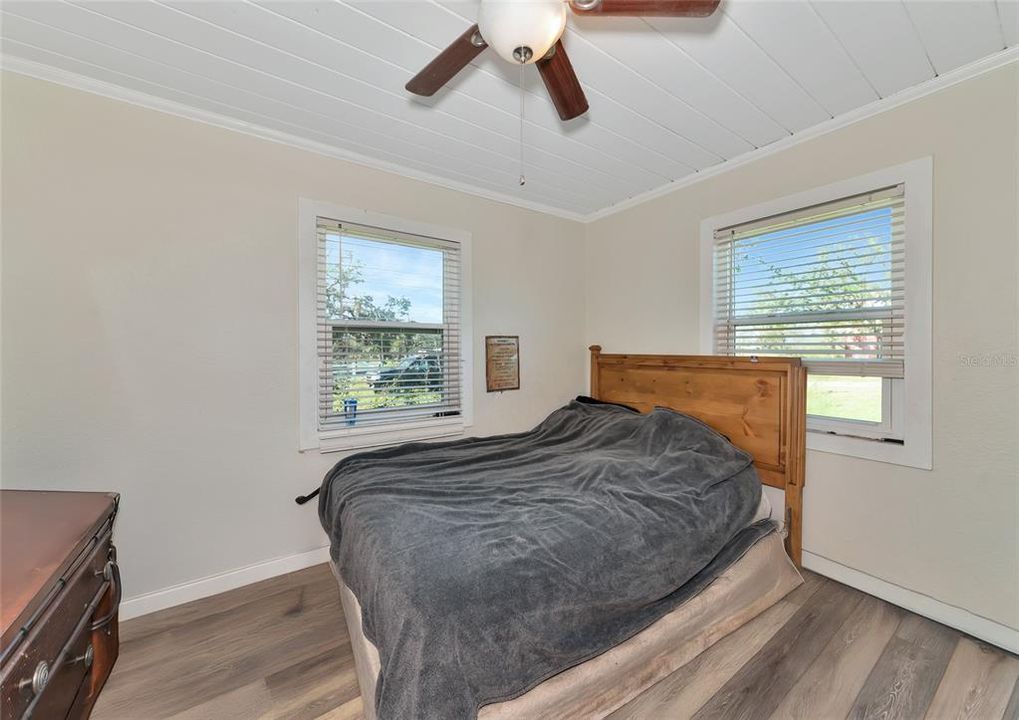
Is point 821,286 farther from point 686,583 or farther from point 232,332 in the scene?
point 232,332

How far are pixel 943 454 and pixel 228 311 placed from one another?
3473 mm

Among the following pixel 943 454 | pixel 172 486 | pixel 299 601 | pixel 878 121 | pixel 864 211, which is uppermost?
pixel 878 121

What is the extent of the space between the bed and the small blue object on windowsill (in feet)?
1.59

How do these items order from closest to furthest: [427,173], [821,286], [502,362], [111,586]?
[111,586], [821,286], [427,173], [502,362]

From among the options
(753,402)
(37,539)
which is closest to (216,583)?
(37,539)

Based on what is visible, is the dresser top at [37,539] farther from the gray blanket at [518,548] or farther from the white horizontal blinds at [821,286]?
the white horizontal blinds at [821,286]

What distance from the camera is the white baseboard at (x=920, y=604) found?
171 cm

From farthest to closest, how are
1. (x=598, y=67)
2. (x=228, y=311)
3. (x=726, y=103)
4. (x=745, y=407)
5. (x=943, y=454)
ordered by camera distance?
(x=745, y=407) < (x=228, y=311) < (x=726, y=103) < (x=943, y=454) < (x=598, y=67)

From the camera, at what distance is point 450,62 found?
1287 mm

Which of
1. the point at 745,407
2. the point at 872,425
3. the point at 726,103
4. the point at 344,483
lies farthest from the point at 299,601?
Answer: the point at 726,103

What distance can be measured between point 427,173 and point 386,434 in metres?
1.73

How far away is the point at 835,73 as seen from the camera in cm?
179

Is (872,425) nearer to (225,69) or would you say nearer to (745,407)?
(745,407)

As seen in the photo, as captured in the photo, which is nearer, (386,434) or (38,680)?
(38,680)
